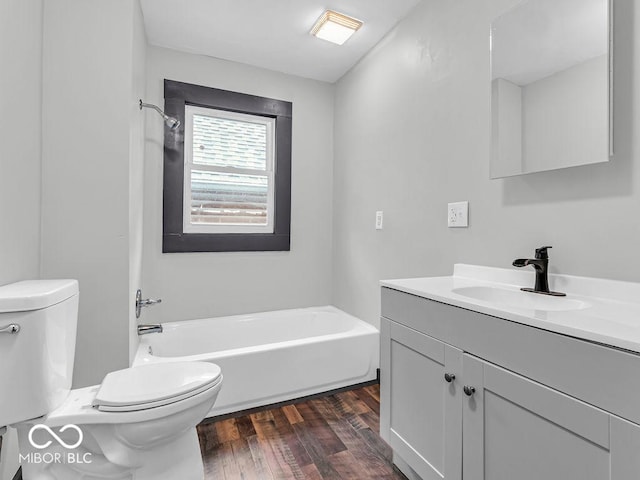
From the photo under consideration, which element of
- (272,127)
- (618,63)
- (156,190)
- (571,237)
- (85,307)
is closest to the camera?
(618,63)

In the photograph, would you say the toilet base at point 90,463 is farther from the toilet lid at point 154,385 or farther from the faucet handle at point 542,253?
the faucet handle at point 542,253

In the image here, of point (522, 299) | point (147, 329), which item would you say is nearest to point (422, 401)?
point (522, 299)

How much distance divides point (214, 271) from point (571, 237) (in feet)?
7.20

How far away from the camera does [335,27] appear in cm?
208

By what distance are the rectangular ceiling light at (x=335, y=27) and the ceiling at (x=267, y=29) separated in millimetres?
32

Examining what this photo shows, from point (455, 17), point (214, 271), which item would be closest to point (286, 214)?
point (214, 271)

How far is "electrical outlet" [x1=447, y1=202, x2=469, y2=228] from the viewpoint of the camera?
1.61m

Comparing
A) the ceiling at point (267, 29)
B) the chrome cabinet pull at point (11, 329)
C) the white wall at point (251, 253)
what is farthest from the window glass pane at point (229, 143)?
the chrome cabinet pull at point (11, 329)

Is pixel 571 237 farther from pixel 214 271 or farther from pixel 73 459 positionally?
pixel 214 271

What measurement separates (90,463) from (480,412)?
1.27 metres

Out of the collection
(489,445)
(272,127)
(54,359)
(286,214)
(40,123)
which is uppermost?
(272,127)

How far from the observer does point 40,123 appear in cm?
146

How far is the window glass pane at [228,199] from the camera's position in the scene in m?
2.50

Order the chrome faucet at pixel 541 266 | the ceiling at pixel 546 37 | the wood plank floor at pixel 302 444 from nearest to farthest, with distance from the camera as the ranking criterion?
the ceiling at pixel 546 37 → the chrome faucet at pixel 541 266 → the wood plank floor at pixel 302 444
